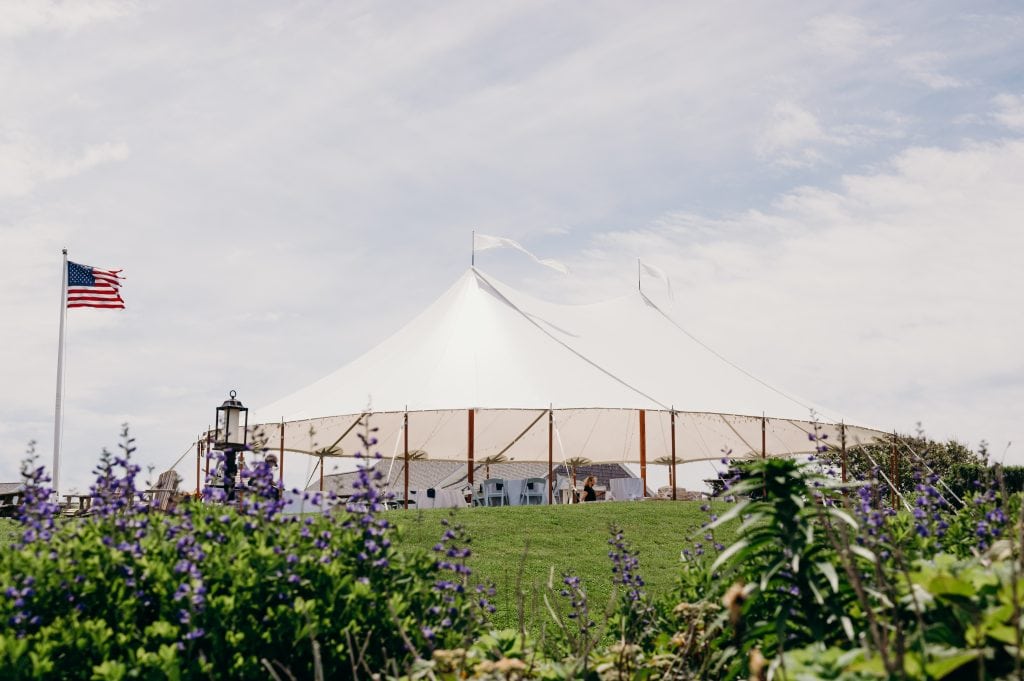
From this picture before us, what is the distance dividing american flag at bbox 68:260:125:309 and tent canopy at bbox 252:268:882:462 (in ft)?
15.3

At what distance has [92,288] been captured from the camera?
2323 cm

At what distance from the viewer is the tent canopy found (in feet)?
65.3

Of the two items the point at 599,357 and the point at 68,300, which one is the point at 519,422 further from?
the point at 68,300

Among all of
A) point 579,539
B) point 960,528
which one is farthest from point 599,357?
point 960,528

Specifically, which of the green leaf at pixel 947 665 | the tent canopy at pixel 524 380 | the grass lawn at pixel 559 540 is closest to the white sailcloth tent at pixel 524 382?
the tent canopy at pixel 524 380

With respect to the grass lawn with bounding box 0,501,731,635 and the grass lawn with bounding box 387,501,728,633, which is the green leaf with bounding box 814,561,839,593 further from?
the grass lawn with bounding box 387,501,728,633

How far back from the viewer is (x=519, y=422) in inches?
1077

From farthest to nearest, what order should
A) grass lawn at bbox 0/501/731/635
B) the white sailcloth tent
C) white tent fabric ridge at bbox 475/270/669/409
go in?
1. white tent fabric ridge at bbox 475/270/669/409
2. the white sailcloth tent
3. grass lawn at bbox 0/501/731/635

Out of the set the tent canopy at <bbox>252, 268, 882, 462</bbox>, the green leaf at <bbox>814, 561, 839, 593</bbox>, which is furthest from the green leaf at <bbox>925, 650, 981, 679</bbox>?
the tent canopy at <bbox>252, 268, 882, 462</bbox>

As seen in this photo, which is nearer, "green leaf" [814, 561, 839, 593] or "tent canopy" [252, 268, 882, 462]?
"green leaf" [814, 561, 839, 593]

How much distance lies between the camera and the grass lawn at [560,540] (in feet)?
33.6

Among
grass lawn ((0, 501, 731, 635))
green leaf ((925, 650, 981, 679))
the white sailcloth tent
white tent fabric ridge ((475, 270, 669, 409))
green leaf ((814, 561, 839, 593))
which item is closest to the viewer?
green leaf ((925, 650, 981, 679))

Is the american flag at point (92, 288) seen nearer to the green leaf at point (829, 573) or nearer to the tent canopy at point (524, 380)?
the tent canopy at point (524, 380)

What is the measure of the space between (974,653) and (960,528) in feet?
13.4
